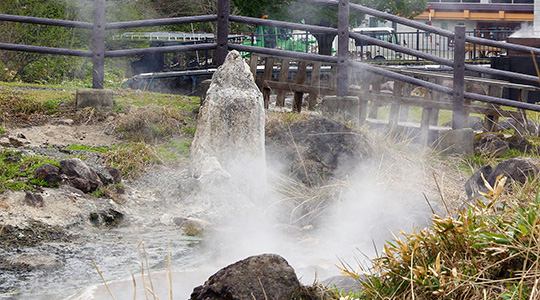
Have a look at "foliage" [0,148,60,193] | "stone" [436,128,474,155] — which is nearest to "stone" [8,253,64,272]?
"foliage" [0,148,60,193]

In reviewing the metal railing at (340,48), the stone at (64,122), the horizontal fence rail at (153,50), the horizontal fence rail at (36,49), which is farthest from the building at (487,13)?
the stone at (64,122)

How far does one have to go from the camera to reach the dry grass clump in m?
2.62

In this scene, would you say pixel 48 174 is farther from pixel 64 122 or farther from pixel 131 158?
pixel 64 122

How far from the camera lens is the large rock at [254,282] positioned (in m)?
3.04

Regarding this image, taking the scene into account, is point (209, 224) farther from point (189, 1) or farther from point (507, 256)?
point (189, 1)

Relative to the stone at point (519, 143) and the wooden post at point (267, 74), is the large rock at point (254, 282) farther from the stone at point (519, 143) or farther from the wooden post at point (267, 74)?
the stone at point (519, 143)

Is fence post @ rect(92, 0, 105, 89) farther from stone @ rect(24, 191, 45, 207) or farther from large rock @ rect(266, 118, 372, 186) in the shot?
stone @ rect(24, 191, 45, 207)

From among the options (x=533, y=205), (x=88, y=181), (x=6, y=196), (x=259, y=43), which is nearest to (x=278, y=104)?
(x=88, y=181)

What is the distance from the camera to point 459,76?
8.36 m

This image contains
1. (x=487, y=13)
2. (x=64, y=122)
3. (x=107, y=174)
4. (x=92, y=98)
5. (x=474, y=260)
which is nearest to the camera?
(x=474, y=260)

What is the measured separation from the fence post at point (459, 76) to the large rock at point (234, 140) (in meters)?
3.41

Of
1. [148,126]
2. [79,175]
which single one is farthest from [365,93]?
[79,175]

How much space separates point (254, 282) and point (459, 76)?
6088 millimetres

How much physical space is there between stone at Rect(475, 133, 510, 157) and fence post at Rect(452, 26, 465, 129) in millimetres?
469
